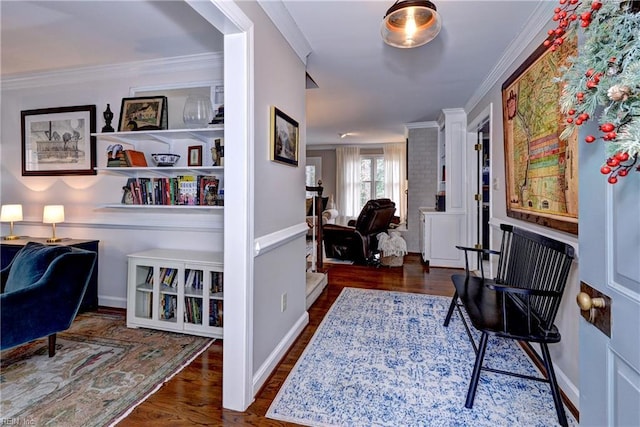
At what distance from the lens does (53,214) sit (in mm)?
2838

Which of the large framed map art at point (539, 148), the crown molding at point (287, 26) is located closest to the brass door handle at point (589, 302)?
the large framed map art at point (539, 148)

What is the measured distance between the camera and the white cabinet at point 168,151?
2.57 metres

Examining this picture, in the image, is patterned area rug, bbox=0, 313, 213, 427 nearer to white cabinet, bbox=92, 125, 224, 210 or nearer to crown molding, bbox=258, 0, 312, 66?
white cabinet, bbox=92, 125, 224, 210

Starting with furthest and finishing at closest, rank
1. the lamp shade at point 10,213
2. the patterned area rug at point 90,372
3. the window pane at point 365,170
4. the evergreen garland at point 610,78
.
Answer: the window pane at point 365,170
the lamp shade at point 10,213
the patterned area rug at point 90,372
the evergreen garland at point 610,78

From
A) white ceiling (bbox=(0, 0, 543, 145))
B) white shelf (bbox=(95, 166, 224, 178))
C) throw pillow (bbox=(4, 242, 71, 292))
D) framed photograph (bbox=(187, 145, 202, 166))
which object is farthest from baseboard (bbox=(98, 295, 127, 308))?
white ceiling (bbox=(0, 0, 543, 145))

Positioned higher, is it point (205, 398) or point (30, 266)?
point (30, 266)

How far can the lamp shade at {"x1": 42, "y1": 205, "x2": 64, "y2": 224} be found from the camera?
2818mm

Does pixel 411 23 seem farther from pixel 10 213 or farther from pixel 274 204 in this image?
pixel 10 213

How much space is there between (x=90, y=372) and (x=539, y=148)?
3.23 meters

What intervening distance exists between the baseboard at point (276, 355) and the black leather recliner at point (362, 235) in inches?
87.1

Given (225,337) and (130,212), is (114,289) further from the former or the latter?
(225,337)

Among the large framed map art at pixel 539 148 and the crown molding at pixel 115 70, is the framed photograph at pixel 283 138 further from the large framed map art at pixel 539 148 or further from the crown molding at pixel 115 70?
the large framed map art at pixel 539 148

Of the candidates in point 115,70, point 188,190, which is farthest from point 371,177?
point 115,70

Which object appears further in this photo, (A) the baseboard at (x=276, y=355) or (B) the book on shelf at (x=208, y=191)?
(B) the book on shelf at (x=208, y=191)
